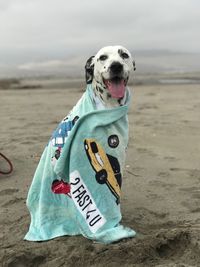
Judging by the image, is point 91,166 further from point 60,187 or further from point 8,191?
point 8,191

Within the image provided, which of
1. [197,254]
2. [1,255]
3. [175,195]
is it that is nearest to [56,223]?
[1,255]

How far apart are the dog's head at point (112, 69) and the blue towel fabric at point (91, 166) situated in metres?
0.16

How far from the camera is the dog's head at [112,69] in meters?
3.95

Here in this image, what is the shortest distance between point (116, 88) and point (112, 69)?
0.52ft

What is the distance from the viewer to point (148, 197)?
5461 mm

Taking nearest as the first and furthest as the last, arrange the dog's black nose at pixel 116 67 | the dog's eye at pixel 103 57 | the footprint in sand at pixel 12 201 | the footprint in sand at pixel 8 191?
the dog's black nose at pixel 116 67 → the dog's eye at pixel 103 57 → the footprint in sand at pixel 12 201 → the footprint in sand at pixel 8 191

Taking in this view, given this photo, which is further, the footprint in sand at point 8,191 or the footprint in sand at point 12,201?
the footprint in sand at point 8,191

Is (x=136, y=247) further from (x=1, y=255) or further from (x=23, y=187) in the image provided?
(x=23, y=187)

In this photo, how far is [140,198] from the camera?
5.43 meters

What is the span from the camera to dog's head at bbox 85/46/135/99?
13.0 ft

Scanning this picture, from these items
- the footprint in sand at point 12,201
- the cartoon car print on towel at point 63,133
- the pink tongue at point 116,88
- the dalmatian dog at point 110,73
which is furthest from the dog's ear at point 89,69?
the footprint in sand at point 12,201

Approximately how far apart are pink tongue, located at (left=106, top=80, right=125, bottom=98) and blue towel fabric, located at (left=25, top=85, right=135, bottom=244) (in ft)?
0.47

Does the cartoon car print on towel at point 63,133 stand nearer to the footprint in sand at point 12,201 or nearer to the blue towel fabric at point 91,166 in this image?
the blue towel fabric at point 91,166

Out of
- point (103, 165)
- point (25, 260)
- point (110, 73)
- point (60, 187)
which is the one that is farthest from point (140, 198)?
point (110, 73)
